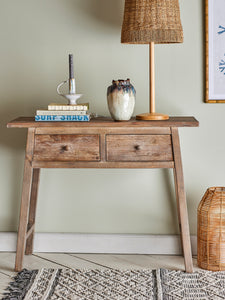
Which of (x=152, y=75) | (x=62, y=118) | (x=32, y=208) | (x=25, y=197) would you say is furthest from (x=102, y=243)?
(x=152, y=75)

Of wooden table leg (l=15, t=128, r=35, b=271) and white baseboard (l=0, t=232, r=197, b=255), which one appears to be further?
white baseboard (l=0, t=232, r=197, b=255)

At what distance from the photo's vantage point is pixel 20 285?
7.43 feet

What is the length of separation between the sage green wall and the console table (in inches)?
14.6

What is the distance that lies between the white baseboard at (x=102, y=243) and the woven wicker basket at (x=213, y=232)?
0.78 feet

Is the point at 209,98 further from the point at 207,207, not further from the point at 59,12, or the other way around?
the point at 59,12

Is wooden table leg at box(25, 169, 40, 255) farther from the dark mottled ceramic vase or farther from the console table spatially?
the dark mottled ceramic vase

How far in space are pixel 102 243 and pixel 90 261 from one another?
160 millimetres

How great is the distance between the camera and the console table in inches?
90.9

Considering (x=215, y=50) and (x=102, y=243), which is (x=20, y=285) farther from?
(x=215, y=50)

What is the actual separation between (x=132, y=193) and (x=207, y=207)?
471 mm

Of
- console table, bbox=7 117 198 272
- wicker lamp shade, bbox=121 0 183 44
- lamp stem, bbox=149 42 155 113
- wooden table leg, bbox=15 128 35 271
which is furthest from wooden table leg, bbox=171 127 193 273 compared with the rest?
wooden table leg, bbox=15 128 35 271

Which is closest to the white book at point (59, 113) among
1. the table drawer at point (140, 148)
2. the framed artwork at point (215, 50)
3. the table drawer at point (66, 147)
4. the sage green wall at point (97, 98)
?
the table drawer at point (66, 147)

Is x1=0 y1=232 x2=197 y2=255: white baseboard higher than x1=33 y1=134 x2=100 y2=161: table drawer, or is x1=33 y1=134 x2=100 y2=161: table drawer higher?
x1=33 y1=134 x2=100 y2=161: table drawer

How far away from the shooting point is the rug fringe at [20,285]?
85.0 inches
